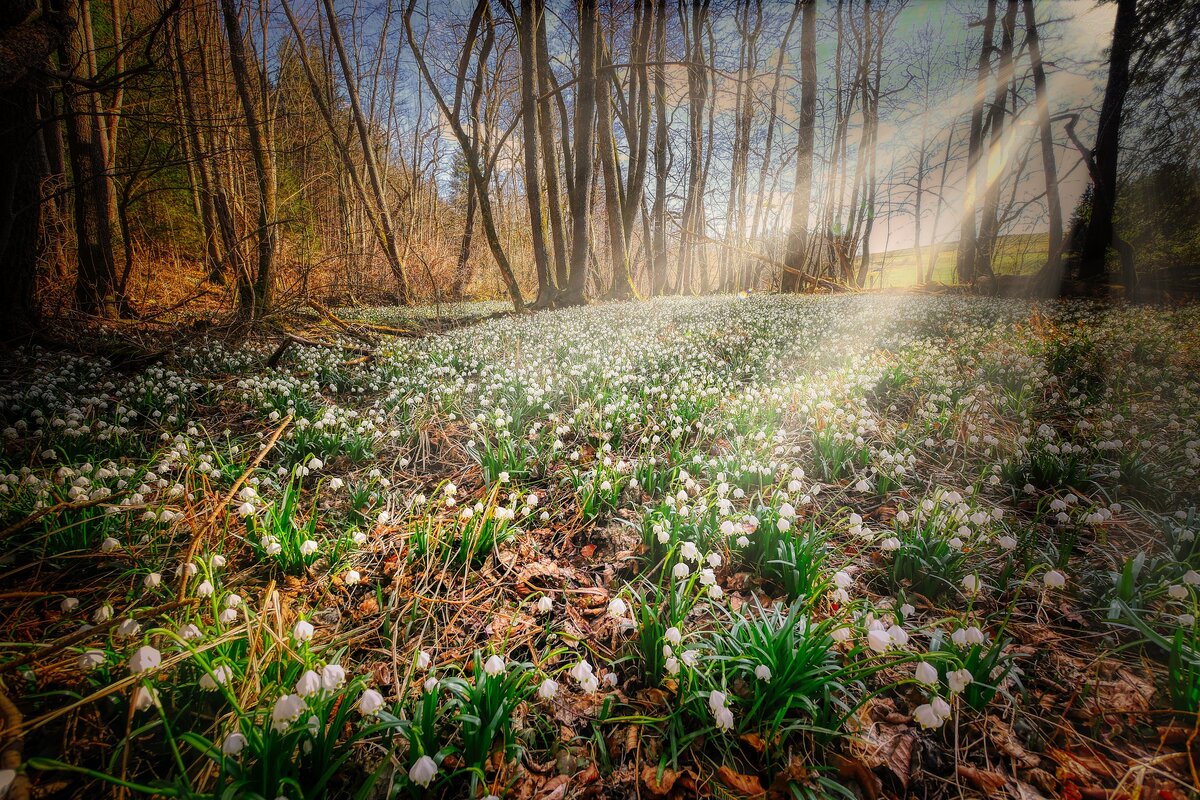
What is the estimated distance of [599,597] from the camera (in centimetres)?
219

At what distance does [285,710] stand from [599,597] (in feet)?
4.44

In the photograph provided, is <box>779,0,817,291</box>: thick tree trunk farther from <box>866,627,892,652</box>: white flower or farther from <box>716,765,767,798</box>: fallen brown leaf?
<box>716,765,767,798</box>: fallen brown leaf

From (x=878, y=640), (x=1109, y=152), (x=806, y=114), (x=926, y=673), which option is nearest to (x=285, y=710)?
(x=878, y=640)

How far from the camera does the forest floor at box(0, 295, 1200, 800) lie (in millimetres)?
1338

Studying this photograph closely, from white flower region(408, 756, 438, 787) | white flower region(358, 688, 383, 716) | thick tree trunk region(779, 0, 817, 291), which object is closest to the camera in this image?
white flower region(408, 756, 438, 787)

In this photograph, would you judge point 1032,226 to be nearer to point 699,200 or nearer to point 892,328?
point 892,328

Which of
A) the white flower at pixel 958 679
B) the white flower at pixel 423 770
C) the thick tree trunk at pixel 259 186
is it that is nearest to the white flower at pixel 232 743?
the white flower at pixel 423 770

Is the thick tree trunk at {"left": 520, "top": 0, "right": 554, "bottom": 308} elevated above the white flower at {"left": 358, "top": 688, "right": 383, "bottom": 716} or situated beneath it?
elevated above

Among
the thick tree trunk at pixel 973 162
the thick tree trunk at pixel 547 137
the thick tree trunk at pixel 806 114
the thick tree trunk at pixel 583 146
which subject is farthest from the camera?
the thick tree trunk at pixel 973 162

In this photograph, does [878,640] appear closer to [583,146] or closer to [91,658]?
[91,658]

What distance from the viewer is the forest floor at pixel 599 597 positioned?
1338mm

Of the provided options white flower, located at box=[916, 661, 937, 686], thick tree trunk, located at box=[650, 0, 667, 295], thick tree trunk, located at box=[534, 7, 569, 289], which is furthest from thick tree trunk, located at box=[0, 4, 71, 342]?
thick tree trunk, located at box=[650, 0, 667, 295]

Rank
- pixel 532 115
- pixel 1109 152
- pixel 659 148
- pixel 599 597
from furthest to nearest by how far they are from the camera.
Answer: pixel 659 148 < pixel 532 115 < pixel 1109 152 < pixel 599 597

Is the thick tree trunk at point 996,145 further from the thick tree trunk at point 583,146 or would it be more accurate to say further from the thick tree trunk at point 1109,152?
the thick tree trunk at point 583,146
